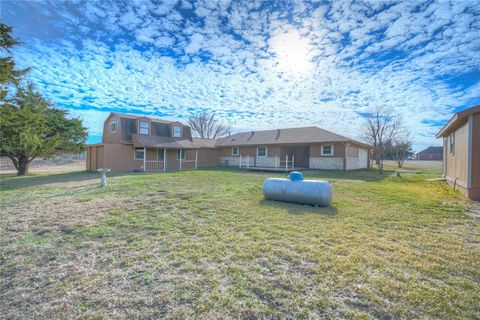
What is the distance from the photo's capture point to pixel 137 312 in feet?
7.25

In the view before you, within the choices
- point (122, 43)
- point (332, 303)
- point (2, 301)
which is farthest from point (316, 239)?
point (122, 43)

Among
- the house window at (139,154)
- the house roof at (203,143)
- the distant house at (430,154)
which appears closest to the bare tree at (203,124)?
the house roof at (203,143)

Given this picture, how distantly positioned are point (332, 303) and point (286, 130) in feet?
76.0

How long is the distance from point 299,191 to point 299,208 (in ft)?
1.75

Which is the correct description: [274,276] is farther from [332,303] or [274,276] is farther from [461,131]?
[461,131]

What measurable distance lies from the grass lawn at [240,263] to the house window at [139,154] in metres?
14.5

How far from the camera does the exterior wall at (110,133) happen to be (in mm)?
20356

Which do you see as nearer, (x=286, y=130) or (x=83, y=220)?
(x=83, y=220)

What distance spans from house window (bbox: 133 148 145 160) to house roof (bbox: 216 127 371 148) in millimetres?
9057

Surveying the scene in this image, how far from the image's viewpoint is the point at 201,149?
1016 inches

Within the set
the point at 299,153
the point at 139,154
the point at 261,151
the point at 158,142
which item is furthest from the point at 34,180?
the point at 299,153

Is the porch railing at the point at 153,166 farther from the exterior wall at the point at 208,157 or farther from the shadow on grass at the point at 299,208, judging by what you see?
the shadow on grass at the point at 299,208

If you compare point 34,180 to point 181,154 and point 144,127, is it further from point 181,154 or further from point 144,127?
point 181,154

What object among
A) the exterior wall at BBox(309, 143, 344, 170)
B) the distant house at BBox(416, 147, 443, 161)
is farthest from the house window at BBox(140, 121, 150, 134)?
the distant house at BBox(416, 147, 443, 161)
